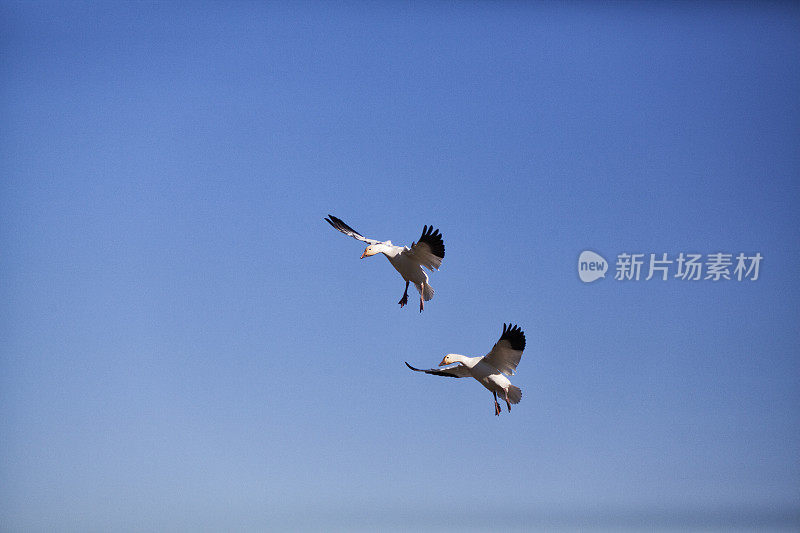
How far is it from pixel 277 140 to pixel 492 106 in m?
0.86

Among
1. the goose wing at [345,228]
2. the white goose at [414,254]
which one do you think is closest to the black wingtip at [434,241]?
the white goose at [414,254]

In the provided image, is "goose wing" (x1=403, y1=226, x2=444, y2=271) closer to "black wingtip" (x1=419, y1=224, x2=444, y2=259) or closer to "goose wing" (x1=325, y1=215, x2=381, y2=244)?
"black wingtip" (x1=419, y1=224, x2=444, y2=259)

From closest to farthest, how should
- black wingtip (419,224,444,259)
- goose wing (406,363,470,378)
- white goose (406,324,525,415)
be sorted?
black wingtip (419,224,444,259) < white goose (406,324,525,415) < goose wing (406,363,470,378)

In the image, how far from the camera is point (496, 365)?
101 inches

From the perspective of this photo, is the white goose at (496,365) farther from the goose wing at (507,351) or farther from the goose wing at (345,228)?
the goose wing at (345,228)

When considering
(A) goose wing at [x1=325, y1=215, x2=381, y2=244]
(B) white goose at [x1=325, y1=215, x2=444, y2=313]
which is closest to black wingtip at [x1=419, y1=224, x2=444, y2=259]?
(B) white goose at [x1=325, y1=215, x2=444, y2=313]

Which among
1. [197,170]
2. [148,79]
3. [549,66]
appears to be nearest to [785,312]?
[549,66]

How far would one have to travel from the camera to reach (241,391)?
2.93m

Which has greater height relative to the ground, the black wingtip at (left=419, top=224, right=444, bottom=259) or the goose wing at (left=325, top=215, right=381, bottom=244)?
the goose wing at (left=325, top=215, right=381, bottom=244)

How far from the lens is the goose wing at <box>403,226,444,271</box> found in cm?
239

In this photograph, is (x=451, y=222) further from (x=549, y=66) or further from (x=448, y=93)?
(x=549, y=66)

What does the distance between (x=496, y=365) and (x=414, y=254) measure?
1.56 ft

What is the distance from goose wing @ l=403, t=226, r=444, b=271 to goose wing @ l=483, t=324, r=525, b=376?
0.33m

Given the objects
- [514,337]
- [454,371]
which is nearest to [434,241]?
[514,337]
